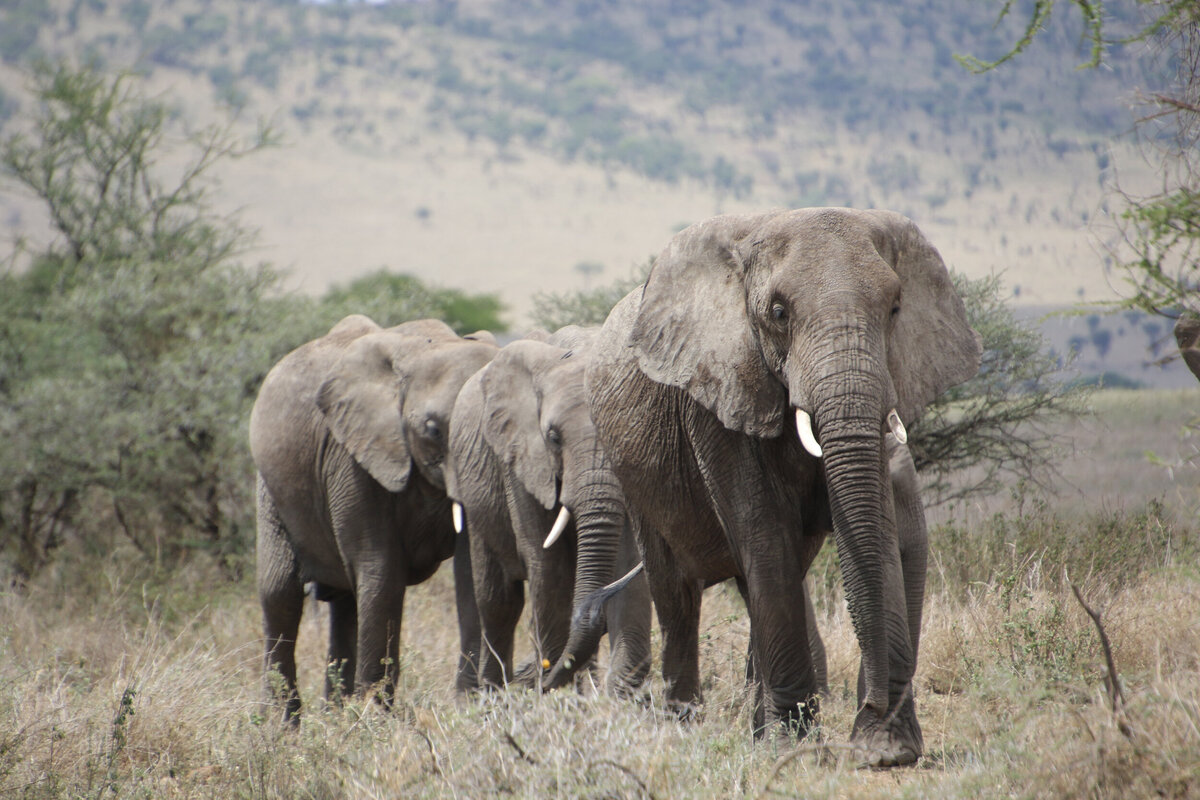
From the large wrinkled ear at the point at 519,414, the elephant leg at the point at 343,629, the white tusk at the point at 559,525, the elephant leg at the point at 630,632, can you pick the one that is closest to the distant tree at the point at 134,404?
the elephant leg at the point at 343,629

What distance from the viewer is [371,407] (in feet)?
26.2

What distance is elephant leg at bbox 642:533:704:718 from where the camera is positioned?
585 cm

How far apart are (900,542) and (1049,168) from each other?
72.1m

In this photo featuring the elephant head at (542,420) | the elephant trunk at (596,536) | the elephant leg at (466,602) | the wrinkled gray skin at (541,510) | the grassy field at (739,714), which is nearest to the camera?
the grassy field at (739,714)

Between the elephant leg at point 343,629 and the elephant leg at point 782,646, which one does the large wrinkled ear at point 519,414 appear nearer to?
the elephant leg at point 782,646

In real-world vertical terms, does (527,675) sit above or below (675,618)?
below

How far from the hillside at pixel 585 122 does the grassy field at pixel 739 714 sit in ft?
112

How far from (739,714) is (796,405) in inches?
64.5

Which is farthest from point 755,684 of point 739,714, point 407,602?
→ point 407,602

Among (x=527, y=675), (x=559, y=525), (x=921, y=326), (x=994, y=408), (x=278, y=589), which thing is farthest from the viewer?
(x=994, y=408)

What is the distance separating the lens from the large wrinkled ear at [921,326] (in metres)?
4.58

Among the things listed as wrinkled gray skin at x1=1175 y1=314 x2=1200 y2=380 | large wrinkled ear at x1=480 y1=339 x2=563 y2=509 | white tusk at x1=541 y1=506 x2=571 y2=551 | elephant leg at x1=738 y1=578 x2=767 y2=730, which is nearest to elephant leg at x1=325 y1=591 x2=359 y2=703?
large wrinkled ear at x1=480 y1=339 x2=563 y2=509

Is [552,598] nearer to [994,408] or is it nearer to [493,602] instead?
[493,602]

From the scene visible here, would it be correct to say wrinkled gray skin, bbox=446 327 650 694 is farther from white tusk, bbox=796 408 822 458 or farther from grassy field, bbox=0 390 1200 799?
white tusk, bbox=796 408 822 458
